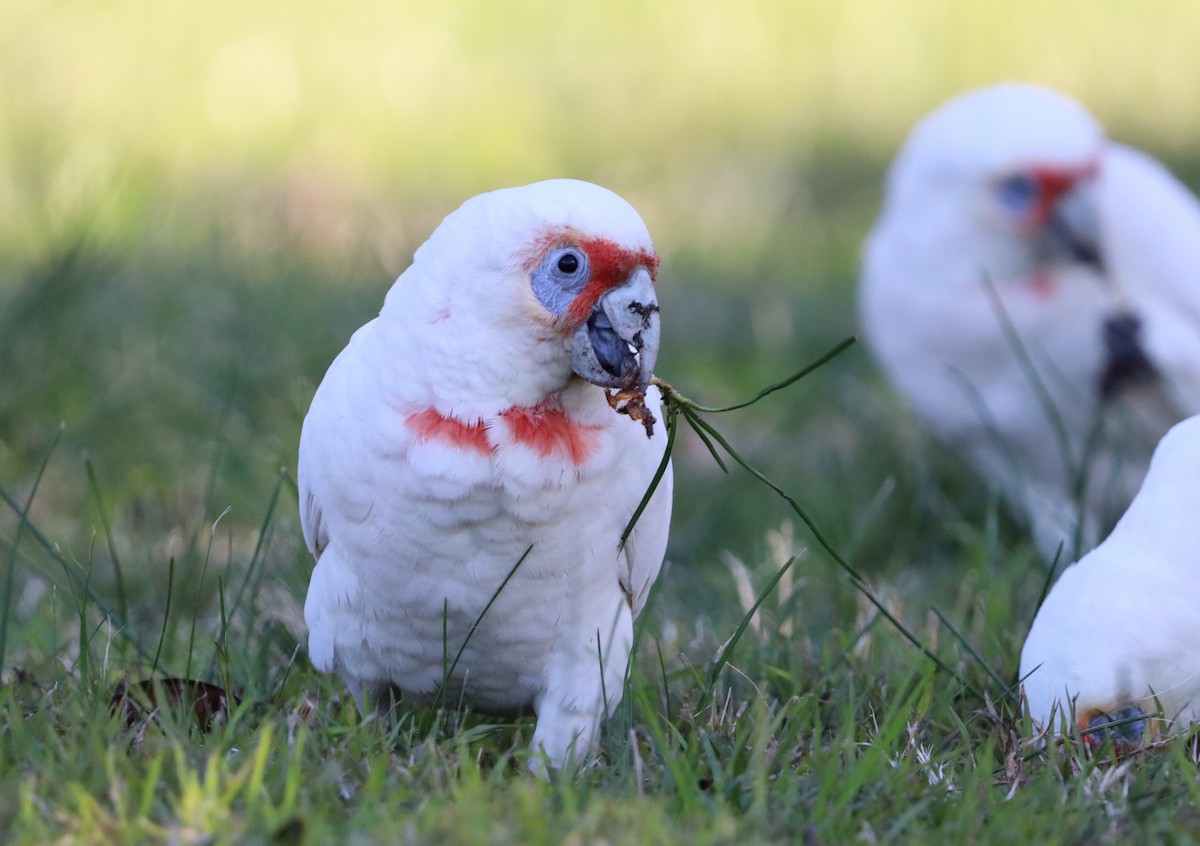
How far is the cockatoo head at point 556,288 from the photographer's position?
182cm

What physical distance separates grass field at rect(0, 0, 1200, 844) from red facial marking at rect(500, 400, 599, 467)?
1.02 ft

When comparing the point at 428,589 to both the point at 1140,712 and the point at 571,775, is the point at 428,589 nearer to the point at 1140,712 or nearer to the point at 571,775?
the point at 571,775

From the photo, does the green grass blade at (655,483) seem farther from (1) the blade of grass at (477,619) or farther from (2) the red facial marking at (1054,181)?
(2) the red facial marking at (1054,181)

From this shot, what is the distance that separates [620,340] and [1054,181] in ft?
6.50

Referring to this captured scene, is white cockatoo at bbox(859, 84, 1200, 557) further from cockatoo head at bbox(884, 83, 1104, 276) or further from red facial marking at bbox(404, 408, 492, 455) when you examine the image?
red facial marking at bbox(404, 408, 492, 455)

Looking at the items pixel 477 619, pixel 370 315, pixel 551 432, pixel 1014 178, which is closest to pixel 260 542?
pixel 477 619

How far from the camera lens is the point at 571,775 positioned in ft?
5.91

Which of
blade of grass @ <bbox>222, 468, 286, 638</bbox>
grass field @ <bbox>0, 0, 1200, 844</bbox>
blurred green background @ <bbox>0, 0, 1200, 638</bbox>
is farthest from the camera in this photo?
blurred green background @ <bbox>0, 0, 1200, 638</bbox>

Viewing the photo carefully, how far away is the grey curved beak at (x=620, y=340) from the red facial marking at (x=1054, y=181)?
1.92 metres

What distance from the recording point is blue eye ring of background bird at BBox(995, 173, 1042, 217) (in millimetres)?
3492

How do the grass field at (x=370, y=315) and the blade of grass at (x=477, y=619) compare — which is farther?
the blade of grass at (x=477, y=619)

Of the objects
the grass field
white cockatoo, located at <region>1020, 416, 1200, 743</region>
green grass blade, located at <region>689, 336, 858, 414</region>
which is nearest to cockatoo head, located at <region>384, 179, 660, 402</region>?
green grass blade, located at <region>689, 336, 858, 414</region>

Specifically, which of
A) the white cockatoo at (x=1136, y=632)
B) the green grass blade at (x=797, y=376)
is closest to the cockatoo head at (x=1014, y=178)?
the white cockatoo at (x=1136, y=632)

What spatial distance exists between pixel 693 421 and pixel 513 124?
4.57m
